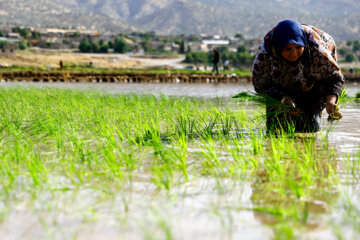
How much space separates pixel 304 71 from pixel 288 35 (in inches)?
26.4

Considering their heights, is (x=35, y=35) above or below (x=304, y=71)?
below

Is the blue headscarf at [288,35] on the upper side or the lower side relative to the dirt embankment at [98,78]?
upper

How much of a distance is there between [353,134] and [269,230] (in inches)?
119

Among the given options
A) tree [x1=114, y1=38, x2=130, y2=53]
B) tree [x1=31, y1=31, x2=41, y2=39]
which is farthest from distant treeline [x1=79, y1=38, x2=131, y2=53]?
tree [x1=31, y1=31, x2=41, y2=39]

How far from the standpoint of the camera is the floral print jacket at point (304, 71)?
169 inches

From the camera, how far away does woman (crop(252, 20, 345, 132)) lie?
4055mm

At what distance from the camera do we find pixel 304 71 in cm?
445

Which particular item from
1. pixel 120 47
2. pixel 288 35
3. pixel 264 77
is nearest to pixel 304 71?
A: pixel 264 77

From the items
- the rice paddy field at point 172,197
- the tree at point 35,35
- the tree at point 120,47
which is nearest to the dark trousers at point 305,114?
the rice paddy field at point 172,197

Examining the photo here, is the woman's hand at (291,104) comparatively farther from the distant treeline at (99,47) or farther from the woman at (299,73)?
the distant treeline at (99,47)

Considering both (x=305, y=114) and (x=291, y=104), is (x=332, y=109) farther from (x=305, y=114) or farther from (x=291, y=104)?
(x=305, y=114)

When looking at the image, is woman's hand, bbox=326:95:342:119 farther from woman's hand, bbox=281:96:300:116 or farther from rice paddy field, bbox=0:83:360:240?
rice paddy field, bbox=0:83:360:240

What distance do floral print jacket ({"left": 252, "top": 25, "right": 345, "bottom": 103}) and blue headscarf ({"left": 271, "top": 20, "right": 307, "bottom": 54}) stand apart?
171 mm

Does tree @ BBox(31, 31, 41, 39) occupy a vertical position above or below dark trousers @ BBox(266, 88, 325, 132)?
below
